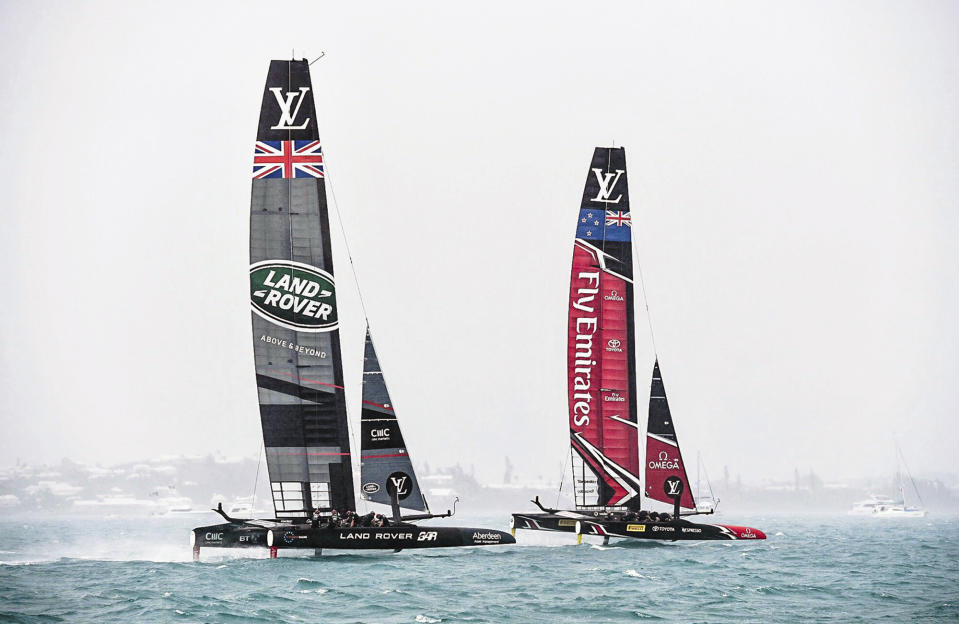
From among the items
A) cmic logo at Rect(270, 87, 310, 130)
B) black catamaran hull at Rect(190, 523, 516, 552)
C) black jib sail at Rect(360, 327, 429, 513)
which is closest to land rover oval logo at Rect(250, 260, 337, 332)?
black jib sail at Rect(360, 327, 429, 513)

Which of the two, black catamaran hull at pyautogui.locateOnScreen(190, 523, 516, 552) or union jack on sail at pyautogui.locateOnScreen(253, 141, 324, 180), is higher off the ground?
union jack on sail at pyautogui.locateOnScreen(253, 141, 324, 180)

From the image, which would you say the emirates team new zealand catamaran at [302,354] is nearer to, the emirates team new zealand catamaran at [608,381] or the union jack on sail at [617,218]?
the emirates team new zealand catamaran at [608,381]

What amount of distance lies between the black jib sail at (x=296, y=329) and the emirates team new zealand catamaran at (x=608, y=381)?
10.4 meters

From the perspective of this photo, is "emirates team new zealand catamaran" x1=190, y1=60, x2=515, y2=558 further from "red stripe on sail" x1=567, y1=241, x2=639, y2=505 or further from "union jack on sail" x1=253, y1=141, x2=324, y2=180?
"red stripe on sail" x1=567, y1=241, x2=639, y2=505

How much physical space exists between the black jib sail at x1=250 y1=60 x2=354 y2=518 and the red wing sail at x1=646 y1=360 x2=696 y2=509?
483 inches

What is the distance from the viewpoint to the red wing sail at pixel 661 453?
44156mm

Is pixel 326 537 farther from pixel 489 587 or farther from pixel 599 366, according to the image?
pixel 599 366

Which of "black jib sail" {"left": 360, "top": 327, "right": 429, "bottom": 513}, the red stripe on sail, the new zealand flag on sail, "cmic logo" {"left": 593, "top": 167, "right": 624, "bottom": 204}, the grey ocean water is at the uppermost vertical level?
"cmic logo" {"left": 593, "top": 167, "right": 624, "bottom": 204}

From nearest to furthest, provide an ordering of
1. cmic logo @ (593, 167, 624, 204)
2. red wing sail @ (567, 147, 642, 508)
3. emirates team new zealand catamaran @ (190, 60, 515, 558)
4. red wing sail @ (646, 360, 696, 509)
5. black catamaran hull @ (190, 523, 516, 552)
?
black catamaran hull @ (190, 523, 516, 552) → emirates team new zealand catamaran @ (190, 60, 515, 558) → red wing sail @ (646, 360, 696, 509) → red wing sail @ (567, 147, 642, 508) → cmic logo @ (593, 167, 624, 204)

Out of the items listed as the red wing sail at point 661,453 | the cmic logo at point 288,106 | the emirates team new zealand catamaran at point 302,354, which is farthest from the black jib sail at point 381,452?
the red wing sail at point 661,453

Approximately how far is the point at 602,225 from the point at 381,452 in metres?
13.7

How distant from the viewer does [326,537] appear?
114 ft

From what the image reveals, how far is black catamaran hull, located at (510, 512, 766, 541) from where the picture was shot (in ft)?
135

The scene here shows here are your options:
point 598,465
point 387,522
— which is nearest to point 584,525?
point 598,465
